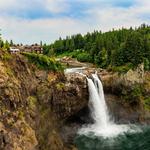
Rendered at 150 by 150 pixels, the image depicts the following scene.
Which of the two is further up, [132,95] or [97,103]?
[132,95]

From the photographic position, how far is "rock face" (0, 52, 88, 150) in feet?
153

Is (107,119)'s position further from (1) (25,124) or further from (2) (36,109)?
(1) (25,124)

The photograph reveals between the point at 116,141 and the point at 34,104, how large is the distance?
16.6 m

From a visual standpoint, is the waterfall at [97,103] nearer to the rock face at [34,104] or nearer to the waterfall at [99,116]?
the waterfall at [99,116]

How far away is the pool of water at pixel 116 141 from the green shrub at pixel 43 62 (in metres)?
13.8

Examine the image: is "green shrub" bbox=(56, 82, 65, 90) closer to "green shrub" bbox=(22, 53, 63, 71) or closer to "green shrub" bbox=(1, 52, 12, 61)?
"green shrub" bbox=(22, 53, 63, 71)

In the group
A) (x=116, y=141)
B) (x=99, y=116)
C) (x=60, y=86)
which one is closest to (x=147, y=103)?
(x=99, y=116)

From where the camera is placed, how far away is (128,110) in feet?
251

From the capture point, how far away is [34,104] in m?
56.1

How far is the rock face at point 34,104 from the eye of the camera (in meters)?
46.7

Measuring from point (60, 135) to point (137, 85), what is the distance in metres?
24.6

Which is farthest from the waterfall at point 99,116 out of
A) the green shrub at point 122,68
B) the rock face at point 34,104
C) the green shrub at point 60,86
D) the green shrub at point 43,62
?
the green shrub at point 122,68

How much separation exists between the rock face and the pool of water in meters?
4.00

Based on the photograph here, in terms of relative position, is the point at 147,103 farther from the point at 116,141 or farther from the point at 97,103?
the point at 116,141
